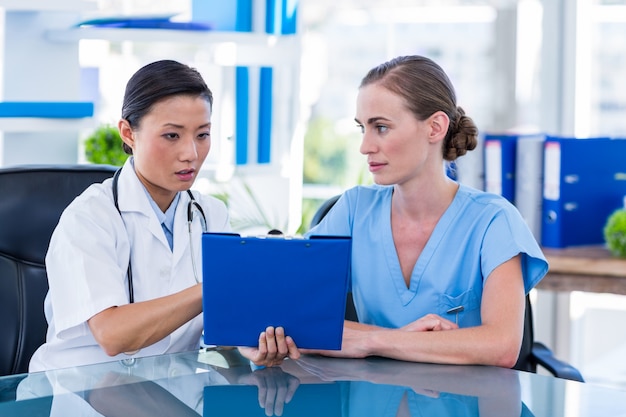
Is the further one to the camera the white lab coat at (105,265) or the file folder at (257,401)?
the white lab coat at (105,265)

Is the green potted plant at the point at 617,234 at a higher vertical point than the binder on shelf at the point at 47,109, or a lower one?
lower

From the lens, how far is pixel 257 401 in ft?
4.86

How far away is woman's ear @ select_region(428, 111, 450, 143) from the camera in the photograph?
2.01m

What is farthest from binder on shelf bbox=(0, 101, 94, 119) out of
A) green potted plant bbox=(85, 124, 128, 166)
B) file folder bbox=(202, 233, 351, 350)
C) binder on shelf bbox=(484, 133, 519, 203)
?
binder on shelf bbox=(484, 133, 519, 203)

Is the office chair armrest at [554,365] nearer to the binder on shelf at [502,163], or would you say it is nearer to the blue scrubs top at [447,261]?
the blue scrubs top at [447,261]

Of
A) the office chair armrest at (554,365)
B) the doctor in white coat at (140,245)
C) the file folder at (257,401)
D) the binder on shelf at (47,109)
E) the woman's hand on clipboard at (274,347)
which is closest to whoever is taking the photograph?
the file folder at (257,401)

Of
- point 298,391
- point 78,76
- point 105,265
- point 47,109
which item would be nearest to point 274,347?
point 298,391

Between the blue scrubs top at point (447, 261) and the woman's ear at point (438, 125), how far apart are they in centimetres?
13

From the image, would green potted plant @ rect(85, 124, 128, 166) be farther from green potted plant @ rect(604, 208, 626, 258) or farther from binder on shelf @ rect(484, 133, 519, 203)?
green potted plant @ rect(604, 208, 626, 258)

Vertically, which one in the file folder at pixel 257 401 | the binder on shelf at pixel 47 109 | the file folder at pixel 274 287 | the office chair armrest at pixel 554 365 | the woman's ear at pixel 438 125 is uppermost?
the binder on shelf at pixel 47 109

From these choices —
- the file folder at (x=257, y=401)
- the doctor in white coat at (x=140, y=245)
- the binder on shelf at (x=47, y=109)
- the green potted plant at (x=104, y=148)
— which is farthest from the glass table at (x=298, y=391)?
the green potted plant at (x=104, y=148)

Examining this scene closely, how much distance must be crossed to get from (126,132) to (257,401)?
2.61 ft

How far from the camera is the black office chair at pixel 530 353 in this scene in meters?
2.20

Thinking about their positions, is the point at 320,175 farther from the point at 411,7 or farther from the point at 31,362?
the point at 31,362
